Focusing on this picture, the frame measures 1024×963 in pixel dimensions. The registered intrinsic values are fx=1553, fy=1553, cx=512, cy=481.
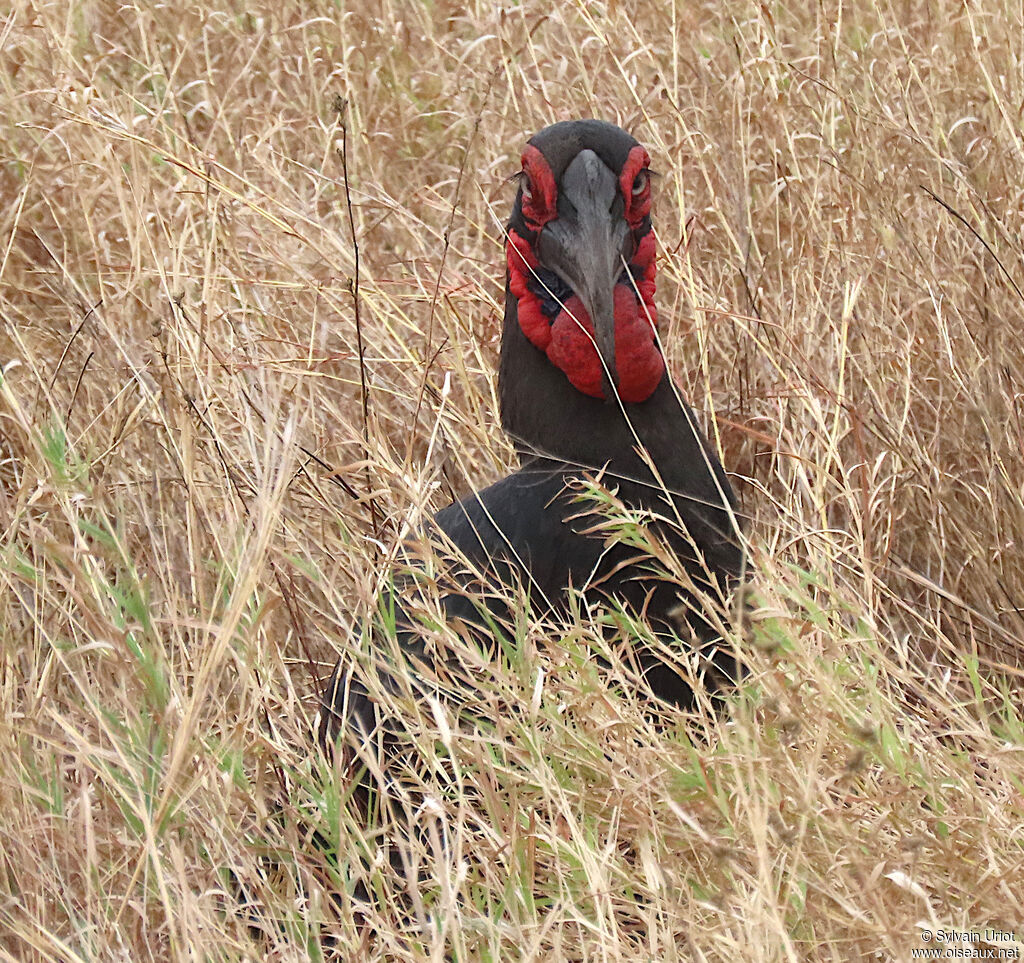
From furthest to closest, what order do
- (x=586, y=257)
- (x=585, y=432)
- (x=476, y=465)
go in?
(x=476, y=465), (x=585, y=432), (x=586, y=257)

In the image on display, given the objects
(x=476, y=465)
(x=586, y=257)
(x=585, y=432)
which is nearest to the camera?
(x=586, y=257)

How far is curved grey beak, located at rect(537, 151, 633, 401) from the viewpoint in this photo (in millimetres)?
2443

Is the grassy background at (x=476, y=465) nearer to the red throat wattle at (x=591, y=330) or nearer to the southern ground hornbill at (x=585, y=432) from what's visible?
the southern ground hornbill at (x=585, y=432)

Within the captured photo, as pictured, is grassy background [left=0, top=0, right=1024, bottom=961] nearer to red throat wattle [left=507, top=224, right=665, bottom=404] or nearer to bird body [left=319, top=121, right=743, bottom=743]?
Result: bird body [left=319, top=121, right=743, bottom=743]

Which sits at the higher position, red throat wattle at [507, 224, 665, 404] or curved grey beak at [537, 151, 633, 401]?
curved grey beak at [537, 151, 633, 401]

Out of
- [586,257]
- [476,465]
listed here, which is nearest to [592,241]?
[586,257]

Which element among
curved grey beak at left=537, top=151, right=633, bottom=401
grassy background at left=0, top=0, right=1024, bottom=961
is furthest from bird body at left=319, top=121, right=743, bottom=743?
grassy background at left=0, top=0, right=1024, bottom=961

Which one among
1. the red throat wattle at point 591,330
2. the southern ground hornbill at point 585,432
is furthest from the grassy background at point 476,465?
the red throat wattle at point 591,330

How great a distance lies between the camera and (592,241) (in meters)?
2.47

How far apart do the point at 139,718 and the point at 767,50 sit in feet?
7.46

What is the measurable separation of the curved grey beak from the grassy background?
377 millimetres

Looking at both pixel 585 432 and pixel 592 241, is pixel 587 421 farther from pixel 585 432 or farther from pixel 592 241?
pixel 592 241

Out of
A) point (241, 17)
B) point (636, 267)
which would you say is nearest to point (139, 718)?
point (636, 267)

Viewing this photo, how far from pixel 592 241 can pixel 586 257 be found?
0.09 ft
